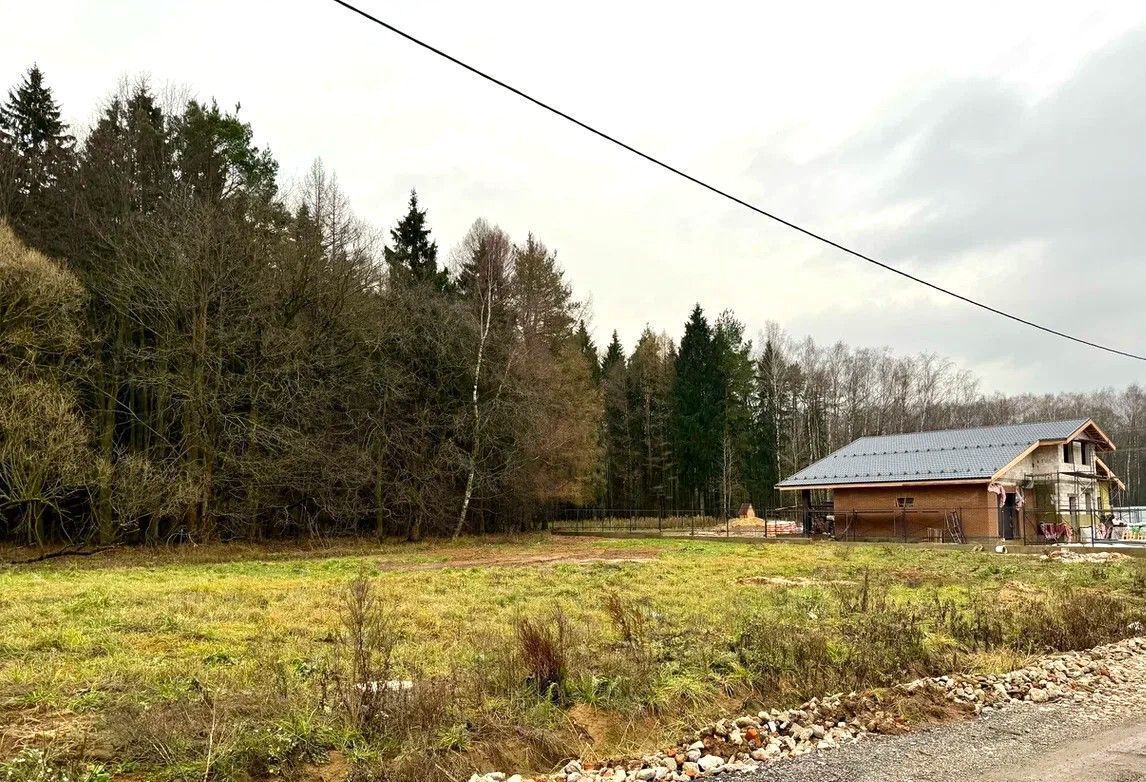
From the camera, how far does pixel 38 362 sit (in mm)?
22219

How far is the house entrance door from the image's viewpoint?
3066 centimetres

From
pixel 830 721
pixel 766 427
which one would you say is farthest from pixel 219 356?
pixel 766 427

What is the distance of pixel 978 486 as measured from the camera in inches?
1209

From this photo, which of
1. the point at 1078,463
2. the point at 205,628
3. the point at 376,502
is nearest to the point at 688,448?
the point at 1078,463

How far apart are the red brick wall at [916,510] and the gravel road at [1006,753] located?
26.1 m

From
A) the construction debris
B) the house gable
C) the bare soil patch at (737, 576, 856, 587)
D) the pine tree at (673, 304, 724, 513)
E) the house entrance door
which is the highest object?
the pine tree at (673, 304, 724, 513)

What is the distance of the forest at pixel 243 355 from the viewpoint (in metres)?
22.6

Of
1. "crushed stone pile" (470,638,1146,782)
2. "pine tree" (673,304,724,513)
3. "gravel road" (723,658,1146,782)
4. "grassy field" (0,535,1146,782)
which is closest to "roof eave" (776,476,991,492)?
"grassy field" (0,535,1146,782)

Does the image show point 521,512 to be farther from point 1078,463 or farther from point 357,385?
point 1078,463

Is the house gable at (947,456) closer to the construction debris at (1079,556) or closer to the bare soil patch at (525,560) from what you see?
the construction debris at (1079,556)

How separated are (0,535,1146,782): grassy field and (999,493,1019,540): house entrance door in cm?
1670

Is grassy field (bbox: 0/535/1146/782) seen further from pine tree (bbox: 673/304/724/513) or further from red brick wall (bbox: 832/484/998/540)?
pine tree (bbox: 673/304/724/513)

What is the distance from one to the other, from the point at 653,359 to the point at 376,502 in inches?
1389

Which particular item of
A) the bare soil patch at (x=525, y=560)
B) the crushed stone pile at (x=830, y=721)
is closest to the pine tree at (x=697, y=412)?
the bare soil patch at (x=525, y=560)
